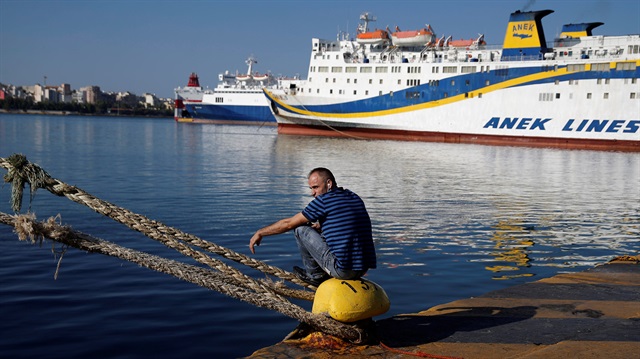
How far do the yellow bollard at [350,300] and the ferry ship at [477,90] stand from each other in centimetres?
3896

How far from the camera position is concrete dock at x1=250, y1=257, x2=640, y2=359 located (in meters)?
4.50

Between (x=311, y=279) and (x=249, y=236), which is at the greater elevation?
(x=311, y=279)

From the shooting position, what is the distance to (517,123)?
4309 cm

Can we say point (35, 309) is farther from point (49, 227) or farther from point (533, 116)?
→ point (533, 116)

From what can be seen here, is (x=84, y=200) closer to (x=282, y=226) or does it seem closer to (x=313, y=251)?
(x=282, y=226)

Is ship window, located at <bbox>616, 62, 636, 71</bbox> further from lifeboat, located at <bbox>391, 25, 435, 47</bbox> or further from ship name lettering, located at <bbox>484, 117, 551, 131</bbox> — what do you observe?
lifeboat, located at <bbox>391, 25, 435, 47</bbox>

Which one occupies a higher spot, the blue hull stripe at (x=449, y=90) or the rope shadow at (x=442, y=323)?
the blue hull stripe at (x=449, y=90)

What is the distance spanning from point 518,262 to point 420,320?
4037 millimetres

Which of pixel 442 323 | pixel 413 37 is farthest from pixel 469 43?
pixel 442 323

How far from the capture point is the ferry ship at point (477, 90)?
39969mm

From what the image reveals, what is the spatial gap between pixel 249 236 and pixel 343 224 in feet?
20.1

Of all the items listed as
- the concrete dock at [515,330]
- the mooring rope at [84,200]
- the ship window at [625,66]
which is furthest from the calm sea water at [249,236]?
the ship window at [625,66]

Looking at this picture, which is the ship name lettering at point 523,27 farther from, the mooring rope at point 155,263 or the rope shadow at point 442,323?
the mooring rope at point 155,263

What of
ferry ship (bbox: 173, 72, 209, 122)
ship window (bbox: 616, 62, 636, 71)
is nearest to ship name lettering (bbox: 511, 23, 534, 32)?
ship window (bbox: 616, 62, 636, 71)
